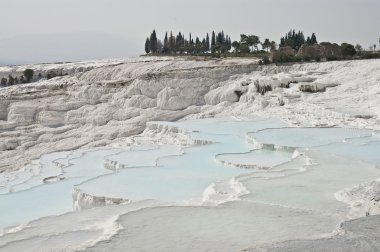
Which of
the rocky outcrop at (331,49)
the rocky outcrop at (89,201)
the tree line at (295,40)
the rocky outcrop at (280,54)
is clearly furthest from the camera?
the tree line at (295,40)

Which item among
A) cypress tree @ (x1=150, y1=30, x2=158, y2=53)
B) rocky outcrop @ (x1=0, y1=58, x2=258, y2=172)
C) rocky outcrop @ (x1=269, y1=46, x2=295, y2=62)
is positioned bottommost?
rocky outcrop @ (x1=0, y1=58, x2=258, y2=172)

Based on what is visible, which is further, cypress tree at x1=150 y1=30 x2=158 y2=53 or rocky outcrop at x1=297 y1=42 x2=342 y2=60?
→ cypress tree at x1=150 y1=30 x2=158 y2=53

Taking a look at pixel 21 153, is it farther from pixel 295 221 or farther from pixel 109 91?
pixel 295 221

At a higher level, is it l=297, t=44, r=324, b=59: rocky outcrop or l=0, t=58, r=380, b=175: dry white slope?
l=297, t=44, r=324, b=59: rocky outcrop

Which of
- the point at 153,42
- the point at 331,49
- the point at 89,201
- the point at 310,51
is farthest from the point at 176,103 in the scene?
the point at 153,42

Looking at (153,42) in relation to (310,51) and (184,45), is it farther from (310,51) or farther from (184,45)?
(310,51)

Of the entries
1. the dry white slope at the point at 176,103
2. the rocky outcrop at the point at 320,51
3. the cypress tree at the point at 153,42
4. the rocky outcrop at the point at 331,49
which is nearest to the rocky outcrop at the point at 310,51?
the rocky outcrop at the point at 320,51

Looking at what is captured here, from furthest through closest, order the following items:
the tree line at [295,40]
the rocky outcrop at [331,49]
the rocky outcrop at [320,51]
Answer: the tree line at [295,40]
the rocky outcrop at [331,49]
the rocky outcrop at [320,51]

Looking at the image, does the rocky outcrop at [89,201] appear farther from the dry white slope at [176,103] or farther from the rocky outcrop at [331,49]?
the rocky outcrop at [331,49]

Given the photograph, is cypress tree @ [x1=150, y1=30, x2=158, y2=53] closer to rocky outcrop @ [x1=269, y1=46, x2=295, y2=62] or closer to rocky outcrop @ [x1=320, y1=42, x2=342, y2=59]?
rocky outcrop @ [x1=269, y1=46, x2=295, y2=62]

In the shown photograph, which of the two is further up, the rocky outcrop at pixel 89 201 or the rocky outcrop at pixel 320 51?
the rocky outcrop at pixel 320 51

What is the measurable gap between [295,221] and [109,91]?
22.4 meters

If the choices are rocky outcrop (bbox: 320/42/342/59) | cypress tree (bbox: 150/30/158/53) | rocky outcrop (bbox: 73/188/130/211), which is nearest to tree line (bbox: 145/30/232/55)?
cypress tree (bbox: 150/30/158/53)

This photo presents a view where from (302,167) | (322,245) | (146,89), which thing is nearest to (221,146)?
(302,167)
